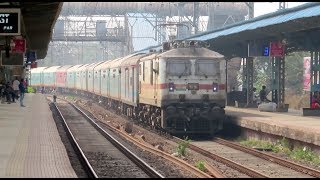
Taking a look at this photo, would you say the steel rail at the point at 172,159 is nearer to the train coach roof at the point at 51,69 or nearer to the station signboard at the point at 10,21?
the station signboard at the point at 10,21

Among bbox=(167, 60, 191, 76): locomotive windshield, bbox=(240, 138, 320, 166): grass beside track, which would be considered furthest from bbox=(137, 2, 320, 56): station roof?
bbox=(240, 138, 320, 166): grass beside track

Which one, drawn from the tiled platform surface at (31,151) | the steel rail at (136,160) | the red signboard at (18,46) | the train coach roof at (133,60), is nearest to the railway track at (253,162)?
the steel rail at (136,160)

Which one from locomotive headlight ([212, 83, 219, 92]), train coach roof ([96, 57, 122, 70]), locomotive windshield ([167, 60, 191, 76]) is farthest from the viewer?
train coach roof ([96, 57, 122, 70])

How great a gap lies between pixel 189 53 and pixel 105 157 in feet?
25.4

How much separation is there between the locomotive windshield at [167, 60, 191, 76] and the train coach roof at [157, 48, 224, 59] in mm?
245

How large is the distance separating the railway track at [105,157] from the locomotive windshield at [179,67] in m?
3.42

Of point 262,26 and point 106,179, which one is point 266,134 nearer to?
point 262,26

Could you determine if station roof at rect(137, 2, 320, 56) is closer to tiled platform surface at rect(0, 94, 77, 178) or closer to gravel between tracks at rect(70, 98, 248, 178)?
gravel between tracks at rect(70, 98, 248, 178)

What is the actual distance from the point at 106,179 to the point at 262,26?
46.1ft

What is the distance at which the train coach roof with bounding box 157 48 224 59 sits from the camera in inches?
934

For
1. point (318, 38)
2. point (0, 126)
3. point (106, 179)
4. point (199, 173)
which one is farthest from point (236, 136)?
point (106, 179)

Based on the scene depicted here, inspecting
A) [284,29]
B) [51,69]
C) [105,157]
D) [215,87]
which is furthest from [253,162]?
[51,69]

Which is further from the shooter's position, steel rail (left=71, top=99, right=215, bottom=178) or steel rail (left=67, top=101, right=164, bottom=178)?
steel rail (left=71, top=99, right=215, bottom=178)

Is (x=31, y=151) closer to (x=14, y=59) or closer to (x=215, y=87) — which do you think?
(x=215, y=87)
